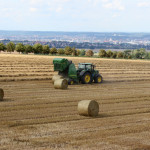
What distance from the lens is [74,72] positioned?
25891 millimetres

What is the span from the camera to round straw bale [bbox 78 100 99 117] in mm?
14656

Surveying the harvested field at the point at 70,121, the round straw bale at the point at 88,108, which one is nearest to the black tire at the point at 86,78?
the harvested field at the point at 70,121

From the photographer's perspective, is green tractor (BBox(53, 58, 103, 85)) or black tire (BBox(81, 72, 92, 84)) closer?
green tractor (BBox(53, 58, 103, 85))

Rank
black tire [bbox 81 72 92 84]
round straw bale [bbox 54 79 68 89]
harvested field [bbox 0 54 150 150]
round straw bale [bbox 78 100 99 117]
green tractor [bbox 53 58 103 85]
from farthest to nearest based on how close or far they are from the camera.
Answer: black tire [bbox 81 72 92 84] → green tractor [bbox 53 58 103 85] → round straw bale [bbox 54 79 68 89] → round straw bale [bbox 78 100 99 117] → harvested field [bbox 0 54 150 150]

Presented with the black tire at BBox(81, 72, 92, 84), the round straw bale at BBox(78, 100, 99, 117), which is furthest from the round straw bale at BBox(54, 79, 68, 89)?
the round straw bale at BBox(78, 100, 99, 117)

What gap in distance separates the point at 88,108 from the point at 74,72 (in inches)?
446

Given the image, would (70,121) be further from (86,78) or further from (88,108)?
(86,78)

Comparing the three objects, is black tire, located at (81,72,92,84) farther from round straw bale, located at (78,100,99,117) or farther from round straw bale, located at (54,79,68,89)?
round straw bale, located at (78,100,99,117)

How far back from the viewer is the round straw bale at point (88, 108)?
48.1 feet

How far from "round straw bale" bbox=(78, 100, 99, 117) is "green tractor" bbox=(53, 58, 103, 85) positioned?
1091 cm

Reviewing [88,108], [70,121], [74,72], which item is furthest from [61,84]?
[70,121]

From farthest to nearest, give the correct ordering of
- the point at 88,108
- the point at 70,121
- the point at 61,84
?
the point at 61,84, the point at 88,108, the point at 70,121

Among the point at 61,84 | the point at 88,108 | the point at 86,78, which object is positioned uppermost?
the point at 88,108

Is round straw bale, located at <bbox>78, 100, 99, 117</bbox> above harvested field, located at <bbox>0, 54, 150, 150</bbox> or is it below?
above
